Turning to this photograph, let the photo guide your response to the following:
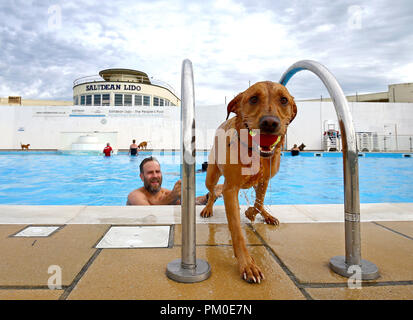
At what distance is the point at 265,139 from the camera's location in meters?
1.50

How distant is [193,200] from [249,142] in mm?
586

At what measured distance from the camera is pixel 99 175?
1037 centimetres

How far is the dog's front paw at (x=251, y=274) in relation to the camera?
1.29m

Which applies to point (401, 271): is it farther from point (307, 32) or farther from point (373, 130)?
point (373, 130)

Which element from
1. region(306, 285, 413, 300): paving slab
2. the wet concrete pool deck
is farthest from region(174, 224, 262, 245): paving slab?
region(306, 285, 413, 300): paving slab

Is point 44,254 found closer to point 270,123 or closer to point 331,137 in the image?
point 270,123

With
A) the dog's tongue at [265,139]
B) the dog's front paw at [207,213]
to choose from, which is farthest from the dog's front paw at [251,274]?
the dog's front paw at [207,213]

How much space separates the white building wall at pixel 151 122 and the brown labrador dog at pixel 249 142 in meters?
20.9

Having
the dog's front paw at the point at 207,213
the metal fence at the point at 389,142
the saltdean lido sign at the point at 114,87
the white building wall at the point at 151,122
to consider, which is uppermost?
the saltdean lido sign at the point at 114,87

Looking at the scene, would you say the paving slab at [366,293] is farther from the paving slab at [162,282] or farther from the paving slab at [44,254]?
the paving slab at [44,254]

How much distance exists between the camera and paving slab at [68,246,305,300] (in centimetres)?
116

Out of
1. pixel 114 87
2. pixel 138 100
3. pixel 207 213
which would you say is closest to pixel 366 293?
pixel 207 213

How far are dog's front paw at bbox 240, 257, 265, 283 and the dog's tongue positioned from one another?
2.20ft

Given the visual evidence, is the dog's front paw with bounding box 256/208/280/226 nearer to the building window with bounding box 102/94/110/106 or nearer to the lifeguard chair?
the lifeguard chair
